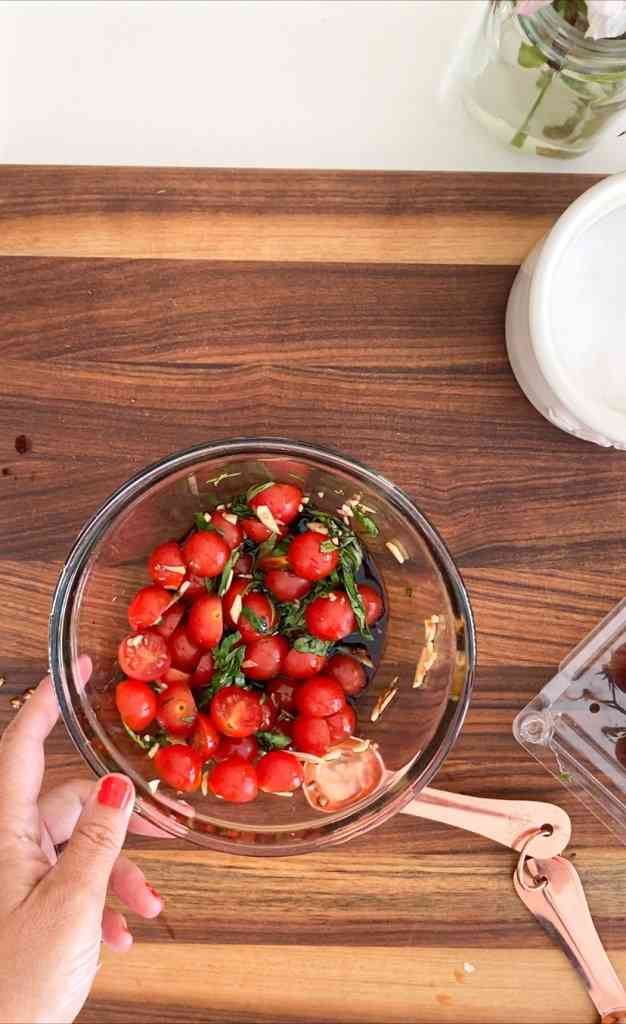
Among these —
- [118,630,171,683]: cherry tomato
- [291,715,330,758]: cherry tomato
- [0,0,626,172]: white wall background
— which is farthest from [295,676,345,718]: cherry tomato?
[0,0,626,172]: white wall background

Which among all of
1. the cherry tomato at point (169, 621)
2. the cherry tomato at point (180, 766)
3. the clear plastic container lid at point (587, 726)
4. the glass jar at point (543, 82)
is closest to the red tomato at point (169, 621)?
the cherry tomato at point (169, 621)

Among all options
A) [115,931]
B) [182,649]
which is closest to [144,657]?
[182,649]

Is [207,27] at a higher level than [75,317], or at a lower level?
higher

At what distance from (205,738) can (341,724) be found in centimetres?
12

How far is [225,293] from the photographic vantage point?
3.00 ft

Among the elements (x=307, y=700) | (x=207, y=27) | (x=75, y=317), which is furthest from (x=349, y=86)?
(x=307, y=700)

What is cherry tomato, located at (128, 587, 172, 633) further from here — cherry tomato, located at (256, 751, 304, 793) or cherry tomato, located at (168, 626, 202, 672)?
cherry tomato, located at (256, 751, 304, 793)

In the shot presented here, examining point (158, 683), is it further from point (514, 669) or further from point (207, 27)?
point (207, 27)

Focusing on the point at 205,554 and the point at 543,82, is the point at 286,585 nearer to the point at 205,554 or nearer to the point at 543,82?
the point at 205,554

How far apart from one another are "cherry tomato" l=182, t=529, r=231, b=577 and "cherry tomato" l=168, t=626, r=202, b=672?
0.06 metres

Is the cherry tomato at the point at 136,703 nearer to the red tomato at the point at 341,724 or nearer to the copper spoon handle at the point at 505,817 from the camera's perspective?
the red tomato at the point at 341,724

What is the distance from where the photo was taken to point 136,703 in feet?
2.73

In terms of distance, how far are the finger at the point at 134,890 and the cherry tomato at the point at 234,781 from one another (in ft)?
0.42

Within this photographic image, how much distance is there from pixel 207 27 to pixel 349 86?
16 centimetres
